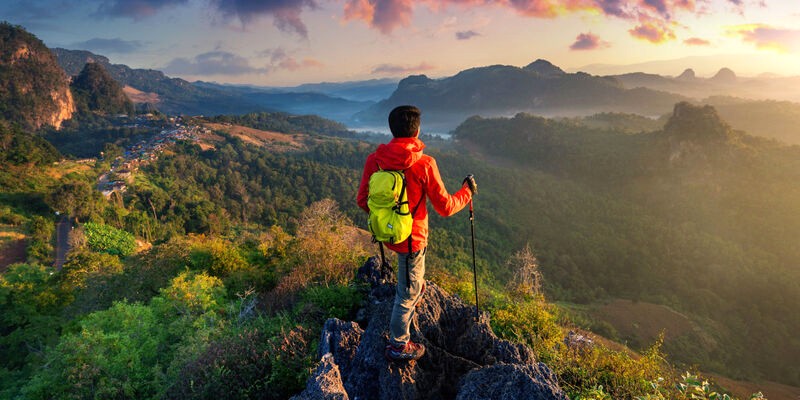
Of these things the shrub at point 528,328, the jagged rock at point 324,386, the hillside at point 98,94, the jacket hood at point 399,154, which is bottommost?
the shrub at point 528,328

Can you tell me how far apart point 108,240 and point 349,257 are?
108 ft

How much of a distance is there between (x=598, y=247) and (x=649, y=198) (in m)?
23.5

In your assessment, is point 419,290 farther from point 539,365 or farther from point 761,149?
point 761,149

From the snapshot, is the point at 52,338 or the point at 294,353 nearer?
the point at 294,353

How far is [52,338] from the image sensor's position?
1383 centimetres

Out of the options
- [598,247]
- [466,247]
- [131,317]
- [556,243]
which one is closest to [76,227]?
[131,317]

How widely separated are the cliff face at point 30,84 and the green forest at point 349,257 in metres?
68.0

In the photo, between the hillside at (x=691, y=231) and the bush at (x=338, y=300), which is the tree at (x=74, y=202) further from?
the hillside at (x=691, y=231)

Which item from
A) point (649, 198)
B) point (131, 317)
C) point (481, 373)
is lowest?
point (649, 198)

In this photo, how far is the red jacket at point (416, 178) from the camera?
3.65 meters

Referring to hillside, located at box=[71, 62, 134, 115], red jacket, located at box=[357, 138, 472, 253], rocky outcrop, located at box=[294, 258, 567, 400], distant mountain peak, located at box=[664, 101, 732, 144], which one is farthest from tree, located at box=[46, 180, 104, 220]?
hillside, located at box=[71, 62, 134, 115]

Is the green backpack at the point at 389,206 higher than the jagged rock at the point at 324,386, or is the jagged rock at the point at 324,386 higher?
the green backpack at the point at 389,206

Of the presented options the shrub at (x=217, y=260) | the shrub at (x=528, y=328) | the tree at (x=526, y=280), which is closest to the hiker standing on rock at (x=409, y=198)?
the shrub at (x=528, y=328)

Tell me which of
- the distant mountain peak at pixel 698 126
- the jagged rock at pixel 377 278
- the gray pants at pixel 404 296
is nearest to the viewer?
the gray pants at pixel 404 296
